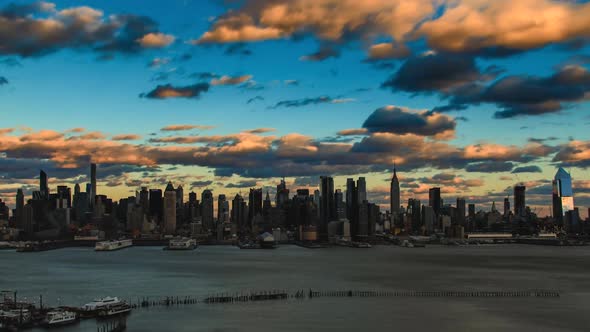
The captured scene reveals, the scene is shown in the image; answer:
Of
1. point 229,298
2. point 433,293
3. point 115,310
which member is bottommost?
point 433,293

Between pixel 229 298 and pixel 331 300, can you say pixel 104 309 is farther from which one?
pixel 331 300

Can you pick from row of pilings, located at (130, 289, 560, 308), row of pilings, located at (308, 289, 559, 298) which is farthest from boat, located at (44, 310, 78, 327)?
row of pilings, located at (308, 289, 559, 298)

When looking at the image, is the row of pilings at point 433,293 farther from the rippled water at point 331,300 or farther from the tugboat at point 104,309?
the tugboat at point 104,309

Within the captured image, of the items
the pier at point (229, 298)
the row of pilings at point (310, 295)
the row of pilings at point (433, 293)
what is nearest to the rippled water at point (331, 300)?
the pier at point (229, 298)

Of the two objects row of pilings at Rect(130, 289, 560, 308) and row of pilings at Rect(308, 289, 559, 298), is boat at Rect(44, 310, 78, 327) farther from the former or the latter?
row of pilings at Rect(308, 289, 559, 298)

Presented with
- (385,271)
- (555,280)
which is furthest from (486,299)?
(385,271)

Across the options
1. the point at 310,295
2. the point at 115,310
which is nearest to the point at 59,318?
the point at 115,310
